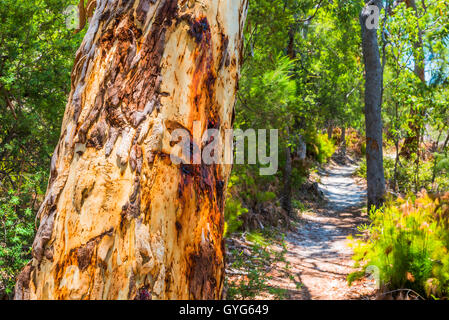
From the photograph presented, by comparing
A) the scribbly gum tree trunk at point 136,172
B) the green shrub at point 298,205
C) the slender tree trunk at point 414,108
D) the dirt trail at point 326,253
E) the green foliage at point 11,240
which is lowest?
the dirt trail at point 326,253

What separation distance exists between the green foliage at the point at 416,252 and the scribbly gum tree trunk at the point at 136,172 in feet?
8.48

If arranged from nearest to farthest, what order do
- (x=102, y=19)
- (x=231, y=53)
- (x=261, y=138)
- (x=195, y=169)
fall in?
(x=195, y=169) → (x=102, y=19) → (x=231, y=53) → (x=261, y=138)

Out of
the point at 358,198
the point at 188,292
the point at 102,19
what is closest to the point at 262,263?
the point at 188,292

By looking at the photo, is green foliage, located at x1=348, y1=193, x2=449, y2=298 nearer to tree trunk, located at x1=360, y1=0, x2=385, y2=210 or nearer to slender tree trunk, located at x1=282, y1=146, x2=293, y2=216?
tree trunk, located at x1=360, y1=0, x2=385, y2=210

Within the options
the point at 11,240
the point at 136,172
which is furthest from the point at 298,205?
the point at 136,172

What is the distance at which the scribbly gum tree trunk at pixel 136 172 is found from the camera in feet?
5.49

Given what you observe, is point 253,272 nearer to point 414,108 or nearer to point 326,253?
point 326,253

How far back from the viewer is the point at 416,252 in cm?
375

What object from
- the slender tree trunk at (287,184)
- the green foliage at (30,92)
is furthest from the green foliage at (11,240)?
the slender tree trunk at (287,184)

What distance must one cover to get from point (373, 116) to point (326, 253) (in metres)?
3.28

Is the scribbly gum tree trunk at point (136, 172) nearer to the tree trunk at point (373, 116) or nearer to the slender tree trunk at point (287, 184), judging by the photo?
the tree trunk at point (373, 116)

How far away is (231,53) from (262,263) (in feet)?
14.2

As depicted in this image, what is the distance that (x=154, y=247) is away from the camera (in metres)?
1.72

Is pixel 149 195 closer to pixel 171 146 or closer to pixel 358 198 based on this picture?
pixel 171 146
